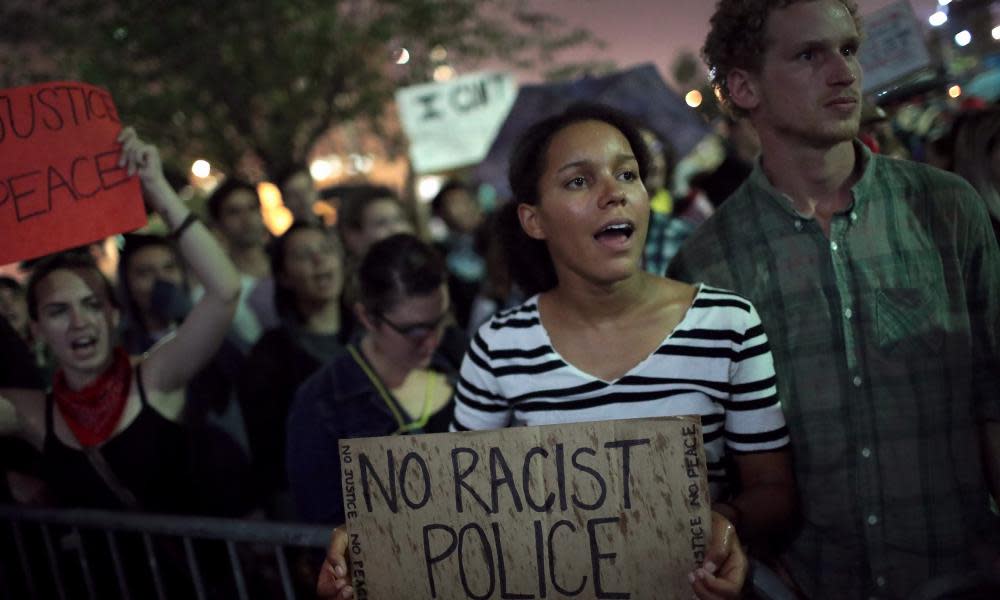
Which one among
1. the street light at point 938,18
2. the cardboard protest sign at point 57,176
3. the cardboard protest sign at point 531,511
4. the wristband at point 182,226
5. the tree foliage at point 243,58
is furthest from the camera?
the tree foliage at point 243,58

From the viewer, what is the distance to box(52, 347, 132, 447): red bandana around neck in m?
3.22

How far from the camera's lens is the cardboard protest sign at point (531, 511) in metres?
1.84

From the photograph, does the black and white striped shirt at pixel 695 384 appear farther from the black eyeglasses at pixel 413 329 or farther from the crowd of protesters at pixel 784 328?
the black eyeglasses at pixel 413 329

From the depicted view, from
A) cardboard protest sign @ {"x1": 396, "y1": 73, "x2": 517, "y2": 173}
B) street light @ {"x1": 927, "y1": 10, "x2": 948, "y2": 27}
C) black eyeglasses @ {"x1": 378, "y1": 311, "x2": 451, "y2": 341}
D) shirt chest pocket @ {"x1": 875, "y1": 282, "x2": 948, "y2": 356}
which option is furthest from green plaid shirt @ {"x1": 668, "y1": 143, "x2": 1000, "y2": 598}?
cardboard protest sign @ {"x1": 396, "y1": 73, "x2": 517, "y2": 173}

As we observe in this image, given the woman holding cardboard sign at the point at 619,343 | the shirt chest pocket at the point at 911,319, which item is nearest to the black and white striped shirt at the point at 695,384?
the woman holding cardboard sign at the point at 619,343

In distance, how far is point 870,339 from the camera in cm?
235

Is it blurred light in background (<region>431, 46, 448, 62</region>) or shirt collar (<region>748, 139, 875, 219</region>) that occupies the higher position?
blurred light in background (<region>431, 46, 448, 62</region>)

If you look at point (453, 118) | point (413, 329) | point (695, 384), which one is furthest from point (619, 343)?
point (453, 118)

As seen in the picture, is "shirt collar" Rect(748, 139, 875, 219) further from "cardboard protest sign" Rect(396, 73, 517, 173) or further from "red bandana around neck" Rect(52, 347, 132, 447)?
"cardboard protest sign" Rect(396, 73, 517, 173)

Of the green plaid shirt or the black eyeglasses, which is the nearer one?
the green plaid shirt

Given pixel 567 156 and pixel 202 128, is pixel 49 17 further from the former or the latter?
pixel 567 156

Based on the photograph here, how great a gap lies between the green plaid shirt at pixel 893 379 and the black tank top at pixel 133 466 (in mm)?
2323

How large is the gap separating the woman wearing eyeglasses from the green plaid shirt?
4.62 feet

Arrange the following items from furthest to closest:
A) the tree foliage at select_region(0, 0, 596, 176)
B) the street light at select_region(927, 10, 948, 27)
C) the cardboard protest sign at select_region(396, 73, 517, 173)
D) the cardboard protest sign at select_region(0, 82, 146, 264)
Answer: the tree foliage at select_region(0, 0, 596, 176), the cardboard protest sign at select_region(396, 73, 517, 173), the street light at select_region(927, 10, 948, 27), the cardboard protest sign at select_region(0, 82, 146, 264)
